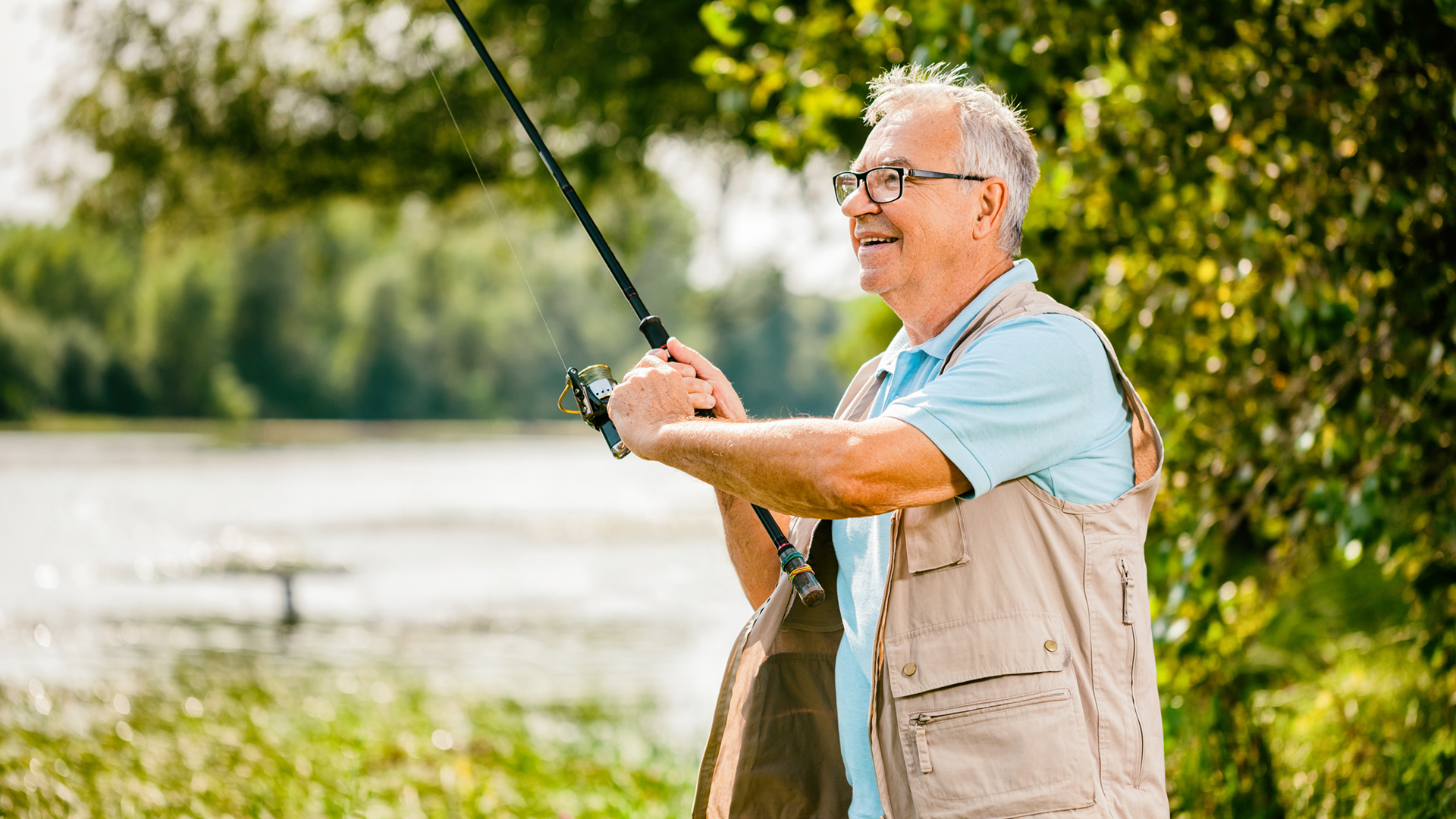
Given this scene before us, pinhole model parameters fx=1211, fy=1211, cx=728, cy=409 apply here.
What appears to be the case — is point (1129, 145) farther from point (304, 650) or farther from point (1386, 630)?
point (304, 650)

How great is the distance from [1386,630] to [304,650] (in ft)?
23.6

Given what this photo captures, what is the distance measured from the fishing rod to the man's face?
0.43 m

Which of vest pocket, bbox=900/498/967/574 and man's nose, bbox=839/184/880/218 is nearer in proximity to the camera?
vest pocket, bbox=900/498/967/574

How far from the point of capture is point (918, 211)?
6.34 ft

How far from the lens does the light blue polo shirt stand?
1671mm


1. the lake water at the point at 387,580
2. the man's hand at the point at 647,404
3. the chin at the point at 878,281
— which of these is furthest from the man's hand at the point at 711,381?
the lake water at the point at 387,580

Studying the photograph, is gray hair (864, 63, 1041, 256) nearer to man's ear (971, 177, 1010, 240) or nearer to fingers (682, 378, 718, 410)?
man's ear (971, 177, 1010, 240)

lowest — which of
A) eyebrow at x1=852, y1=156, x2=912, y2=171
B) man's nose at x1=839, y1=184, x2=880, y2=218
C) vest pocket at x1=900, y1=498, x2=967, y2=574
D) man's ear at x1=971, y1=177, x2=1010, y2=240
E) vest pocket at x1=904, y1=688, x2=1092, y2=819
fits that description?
vest pocket at x1=904, y1=688, x2=1092, y2=819

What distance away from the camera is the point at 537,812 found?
15.7ft

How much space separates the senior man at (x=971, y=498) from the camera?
5.49ft

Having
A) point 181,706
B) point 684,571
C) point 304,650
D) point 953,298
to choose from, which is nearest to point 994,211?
point 953,298

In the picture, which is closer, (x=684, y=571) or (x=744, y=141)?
(x=744, y=141)


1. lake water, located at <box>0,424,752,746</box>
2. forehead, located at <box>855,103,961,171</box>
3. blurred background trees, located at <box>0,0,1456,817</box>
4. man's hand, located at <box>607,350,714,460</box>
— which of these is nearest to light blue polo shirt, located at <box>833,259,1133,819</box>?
forehead, located at <box>855,103,961,171</box>

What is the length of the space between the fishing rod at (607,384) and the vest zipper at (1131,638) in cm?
48
